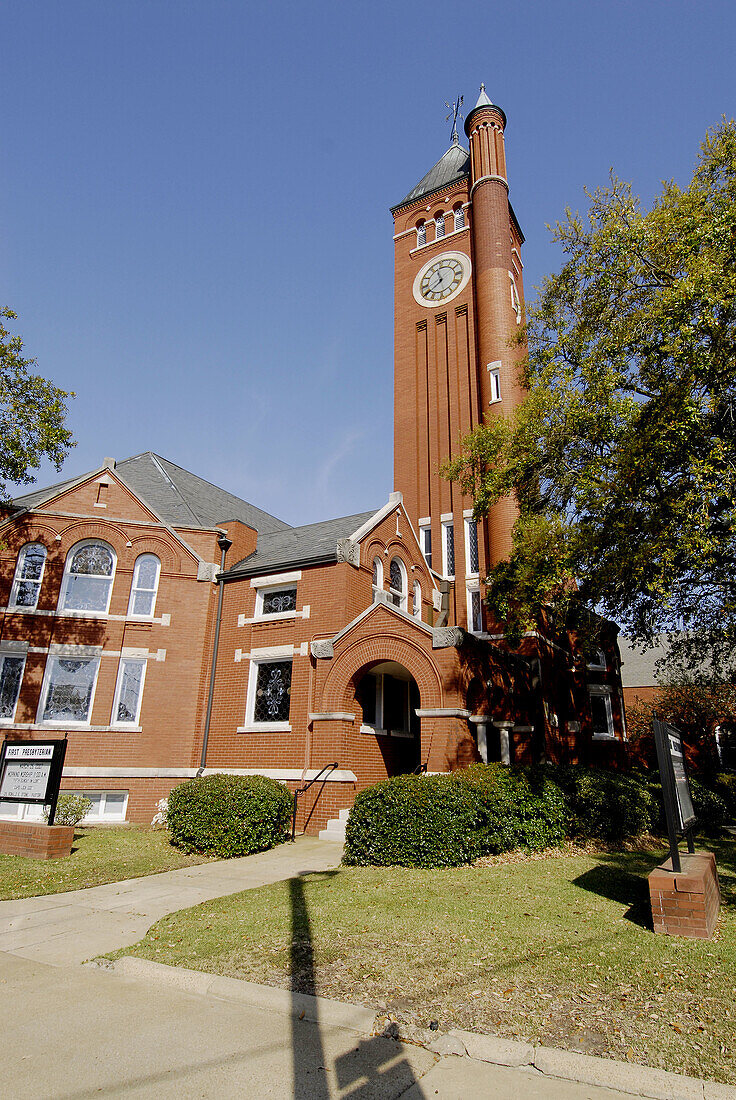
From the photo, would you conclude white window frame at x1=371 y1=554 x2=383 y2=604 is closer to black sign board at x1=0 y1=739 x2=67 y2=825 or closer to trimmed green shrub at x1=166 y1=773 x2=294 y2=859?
trimmed green shrub at x1=166 y1=773 x2=294 y2=859

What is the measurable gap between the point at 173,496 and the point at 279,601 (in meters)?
6.75

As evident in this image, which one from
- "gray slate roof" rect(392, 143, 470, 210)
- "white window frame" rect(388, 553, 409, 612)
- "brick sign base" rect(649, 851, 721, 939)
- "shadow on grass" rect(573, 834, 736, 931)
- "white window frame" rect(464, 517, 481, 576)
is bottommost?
"shadow on grass" rect(573, 834, 736, 931)

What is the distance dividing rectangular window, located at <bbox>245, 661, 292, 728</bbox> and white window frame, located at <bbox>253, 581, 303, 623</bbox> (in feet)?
4.42

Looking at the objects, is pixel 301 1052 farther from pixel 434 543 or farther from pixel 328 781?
pixel 434 543

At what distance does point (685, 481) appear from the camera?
11305 millimetres

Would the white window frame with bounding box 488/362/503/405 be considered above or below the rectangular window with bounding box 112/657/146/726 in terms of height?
above

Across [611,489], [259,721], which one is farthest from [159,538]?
[611,489]

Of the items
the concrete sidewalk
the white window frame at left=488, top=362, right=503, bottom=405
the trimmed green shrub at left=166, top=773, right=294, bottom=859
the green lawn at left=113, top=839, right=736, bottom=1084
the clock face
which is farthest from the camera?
the clock face

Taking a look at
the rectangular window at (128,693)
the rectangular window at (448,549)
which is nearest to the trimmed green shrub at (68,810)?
the rectangular window at (128,693)

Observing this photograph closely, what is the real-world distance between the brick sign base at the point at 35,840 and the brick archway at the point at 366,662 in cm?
663

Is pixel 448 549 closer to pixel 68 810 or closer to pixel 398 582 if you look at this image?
pixel 398 582

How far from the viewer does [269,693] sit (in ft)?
62.1

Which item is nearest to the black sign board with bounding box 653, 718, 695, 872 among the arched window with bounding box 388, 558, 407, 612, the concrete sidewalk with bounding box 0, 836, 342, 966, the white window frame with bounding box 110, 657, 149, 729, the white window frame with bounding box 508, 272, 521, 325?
the concrete sidewalk with bounding box 0, 836, 342, 966

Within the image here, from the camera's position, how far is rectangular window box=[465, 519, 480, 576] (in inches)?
1075
